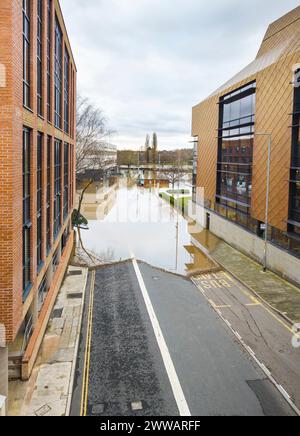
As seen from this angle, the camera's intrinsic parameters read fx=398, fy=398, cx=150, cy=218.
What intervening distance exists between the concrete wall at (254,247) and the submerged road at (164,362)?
15.1ft

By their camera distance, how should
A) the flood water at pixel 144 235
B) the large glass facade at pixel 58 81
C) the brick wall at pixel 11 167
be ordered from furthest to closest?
the flood water at pixel 144 235
the large glass facade at pixel 58 81
the brick wall at pixel 11 167

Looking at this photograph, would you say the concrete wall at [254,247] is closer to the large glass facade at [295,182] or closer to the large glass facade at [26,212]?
the large glass facade at [295,182]

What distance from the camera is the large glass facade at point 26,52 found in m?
12.4

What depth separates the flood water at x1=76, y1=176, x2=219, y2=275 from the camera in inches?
1169

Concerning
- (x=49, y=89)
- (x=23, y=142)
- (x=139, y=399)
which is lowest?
(x=139, y=399)

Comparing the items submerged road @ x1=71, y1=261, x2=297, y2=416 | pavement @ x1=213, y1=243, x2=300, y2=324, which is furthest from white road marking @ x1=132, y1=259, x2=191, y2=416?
pavement @ x1=213, y1=243, x2=300, y2=324

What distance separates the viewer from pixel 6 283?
10531mm

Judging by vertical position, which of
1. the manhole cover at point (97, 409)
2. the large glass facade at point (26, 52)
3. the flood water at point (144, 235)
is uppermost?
the large glass facade at point (26, 52)

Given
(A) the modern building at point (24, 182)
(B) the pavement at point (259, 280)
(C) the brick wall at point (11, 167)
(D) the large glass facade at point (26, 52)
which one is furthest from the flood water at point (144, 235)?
(D) the large glass facade at point (26, 52)

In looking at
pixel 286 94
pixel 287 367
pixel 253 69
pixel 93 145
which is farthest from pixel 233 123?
pixel 93 145

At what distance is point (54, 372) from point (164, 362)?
376 cm
